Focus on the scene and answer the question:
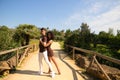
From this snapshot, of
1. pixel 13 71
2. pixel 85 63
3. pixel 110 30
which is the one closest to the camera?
pixel 13 71

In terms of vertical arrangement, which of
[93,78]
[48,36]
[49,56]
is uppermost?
[48,36]

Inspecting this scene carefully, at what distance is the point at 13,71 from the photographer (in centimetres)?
858

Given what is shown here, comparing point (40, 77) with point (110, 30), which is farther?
point (110, 30)

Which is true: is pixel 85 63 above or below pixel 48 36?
below

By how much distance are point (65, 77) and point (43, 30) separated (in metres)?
2.13

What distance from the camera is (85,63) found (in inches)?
399

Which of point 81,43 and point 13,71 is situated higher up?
point 81,43

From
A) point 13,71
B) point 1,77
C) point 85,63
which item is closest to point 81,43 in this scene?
point 85,63

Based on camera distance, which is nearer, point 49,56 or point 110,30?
point 49,56

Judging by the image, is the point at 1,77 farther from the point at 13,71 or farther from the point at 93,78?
the point at 93,78

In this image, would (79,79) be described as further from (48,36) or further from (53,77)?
(48,36)

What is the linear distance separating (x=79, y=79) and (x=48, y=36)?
2.11 meters

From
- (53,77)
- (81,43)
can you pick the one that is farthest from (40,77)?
(81,43)

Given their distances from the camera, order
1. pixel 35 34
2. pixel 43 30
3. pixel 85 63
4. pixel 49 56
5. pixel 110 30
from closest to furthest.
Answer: pixel 43 30
pixel 49 56
pixel 85 63
pixel 35 34
pixel 110 30
